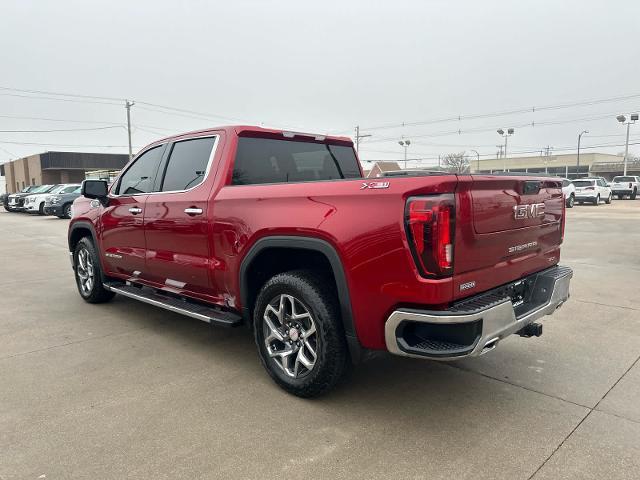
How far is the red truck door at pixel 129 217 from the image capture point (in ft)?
15.6

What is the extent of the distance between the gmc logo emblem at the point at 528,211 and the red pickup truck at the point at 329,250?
0.04 ft

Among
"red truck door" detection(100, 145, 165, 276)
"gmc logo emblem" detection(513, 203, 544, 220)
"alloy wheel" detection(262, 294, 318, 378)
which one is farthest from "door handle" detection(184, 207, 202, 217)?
"gmc logo emblem" detection(513, 203, 544, 220)

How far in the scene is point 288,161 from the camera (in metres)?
4.37

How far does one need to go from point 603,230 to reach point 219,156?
13206 millimetres

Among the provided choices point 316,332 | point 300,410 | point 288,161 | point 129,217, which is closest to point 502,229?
point 316,332

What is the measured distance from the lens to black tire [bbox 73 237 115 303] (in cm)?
570

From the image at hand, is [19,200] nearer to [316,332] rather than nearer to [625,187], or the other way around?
[316,332]

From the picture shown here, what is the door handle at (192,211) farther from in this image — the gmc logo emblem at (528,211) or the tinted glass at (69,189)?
the tinted glass at (69,189)

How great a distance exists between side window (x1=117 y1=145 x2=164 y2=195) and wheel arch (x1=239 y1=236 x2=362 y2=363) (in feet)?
5.68

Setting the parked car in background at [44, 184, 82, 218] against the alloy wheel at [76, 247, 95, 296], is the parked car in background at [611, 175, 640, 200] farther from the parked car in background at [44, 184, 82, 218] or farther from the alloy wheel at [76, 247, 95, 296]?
the alloy wheel at [76, 247, 95, 296]

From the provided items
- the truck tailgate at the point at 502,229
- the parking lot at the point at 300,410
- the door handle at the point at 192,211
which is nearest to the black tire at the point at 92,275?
the parking lot at the point at 300,410

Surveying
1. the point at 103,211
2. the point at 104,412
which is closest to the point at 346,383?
the point at 104,412

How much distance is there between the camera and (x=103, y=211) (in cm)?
534

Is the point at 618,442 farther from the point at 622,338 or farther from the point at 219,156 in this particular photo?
the point at 219,156
